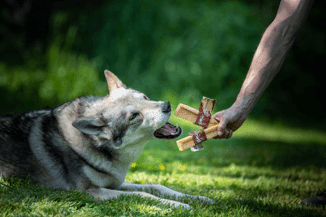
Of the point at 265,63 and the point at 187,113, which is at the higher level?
the point at 265,63

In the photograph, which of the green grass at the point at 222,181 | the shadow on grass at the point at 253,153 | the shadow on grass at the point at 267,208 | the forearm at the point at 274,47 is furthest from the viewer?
the shadow on grass at the point at 253,153

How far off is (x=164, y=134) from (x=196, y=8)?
8857 mm

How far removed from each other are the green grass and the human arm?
836 millimetres

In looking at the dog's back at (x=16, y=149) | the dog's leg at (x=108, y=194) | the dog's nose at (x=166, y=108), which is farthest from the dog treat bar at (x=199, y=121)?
the dog's back at (x=16, y=149)

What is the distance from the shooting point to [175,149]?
20.6ft

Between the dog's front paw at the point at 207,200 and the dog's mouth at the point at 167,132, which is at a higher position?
the dog's mouth at the point at 167,132

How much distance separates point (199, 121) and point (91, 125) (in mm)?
992

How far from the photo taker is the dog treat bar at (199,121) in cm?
270

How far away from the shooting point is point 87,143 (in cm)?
290

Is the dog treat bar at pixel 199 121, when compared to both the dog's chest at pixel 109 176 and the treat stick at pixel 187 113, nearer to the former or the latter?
the treat stick at pixel 187 113

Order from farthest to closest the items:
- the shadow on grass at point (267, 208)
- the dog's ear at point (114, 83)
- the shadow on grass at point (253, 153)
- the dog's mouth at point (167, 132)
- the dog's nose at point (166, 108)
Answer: the shadow on grass at point (253, 153) → the dog's ear at point (114, 83) → the dog's mouth at point (167, 132) → the dog's nose at point (166, 108) → the shadow on grass at point (267, 208)

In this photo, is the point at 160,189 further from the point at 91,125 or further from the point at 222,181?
the point at 222,181

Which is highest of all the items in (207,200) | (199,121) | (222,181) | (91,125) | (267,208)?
(199,121)

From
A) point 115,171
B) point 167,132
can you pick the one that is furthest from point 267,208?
point 115,171
